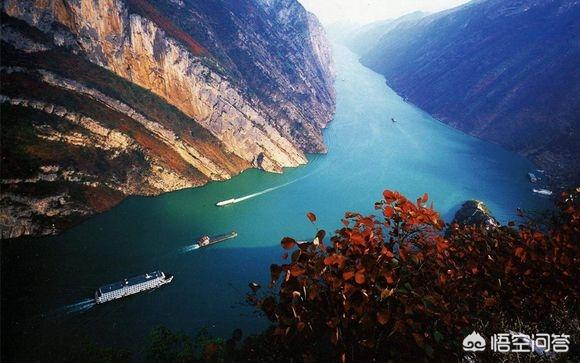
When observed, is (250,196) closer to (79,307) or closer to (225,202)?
(225,202)

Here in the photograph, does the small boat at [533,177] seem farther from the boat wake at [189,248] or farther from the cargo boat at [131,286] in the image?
the cargo boat at [131,286]

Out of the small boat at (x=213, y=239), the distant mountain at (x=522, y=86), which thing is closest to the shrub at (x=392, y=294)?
the small boat at (x=213, y=239)

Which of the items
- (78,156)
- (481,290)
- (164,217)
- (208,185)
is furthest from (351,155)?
(481,290)

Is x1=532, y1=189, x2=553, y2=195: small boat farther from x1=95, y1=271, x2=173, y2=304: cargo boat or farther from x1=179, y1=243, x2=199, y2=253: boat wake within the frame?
x1=95, y1=271, x2=173, y2=304: cargo boat

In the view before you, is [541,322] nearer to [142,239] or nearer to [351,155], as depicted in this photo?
[142,239]

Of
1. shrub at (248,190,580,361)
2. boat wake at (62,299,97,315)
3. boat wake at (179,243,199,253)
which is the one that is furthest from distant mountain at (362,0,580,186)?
boat wake at (62,299,97,315)

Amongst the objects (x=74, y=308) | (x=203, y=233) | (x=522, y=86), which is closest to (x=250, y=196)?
(x=203, y=233)
